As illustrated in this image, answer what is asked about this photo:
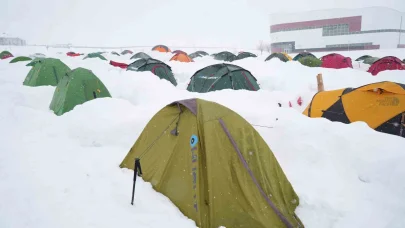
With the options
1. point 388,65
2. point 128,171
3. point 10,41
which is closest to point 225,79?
point 128,171

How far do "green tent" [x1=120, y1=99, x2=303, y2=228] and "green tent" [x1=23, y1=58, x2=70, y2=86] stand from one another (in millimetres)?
9840

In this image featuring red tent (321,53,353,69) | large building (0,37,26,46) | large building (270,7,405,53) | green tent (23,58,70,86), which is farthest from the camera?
large building (0,37,26,46)

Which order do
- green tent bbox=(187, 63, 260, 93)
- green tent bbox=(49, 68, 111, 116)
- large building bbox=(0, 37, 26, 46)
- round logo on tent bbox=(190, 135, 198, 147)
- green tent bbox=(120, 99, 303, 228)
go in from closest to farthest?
green tent bbox=(120, 99, 303, 228) → round logo on tent bbox=(190, 135, 198, 147) → green tent bbox=(49, 68, 111, 116) → green tent bbox=(187, 63, 260, 93) → large building bbox=(0, 37, 26, 46)

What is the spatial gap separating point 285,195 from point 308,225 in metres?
0.48

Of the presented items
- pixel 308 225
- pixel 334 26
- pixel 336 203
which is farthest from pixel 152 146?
pixel 334 26

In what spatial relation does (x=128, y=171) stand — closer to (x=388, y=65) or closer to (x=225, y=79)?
(x=225, y=79)

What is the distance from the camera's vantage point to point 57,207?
3.14 meters

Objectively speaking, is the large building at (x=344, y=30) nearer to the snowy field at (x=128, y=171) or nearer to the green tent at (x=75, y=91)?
the snowy field at (x=128, y=171)

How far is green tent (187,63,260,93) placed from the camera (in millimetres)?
10852

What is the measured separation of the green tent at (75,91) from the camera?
25.6 feet

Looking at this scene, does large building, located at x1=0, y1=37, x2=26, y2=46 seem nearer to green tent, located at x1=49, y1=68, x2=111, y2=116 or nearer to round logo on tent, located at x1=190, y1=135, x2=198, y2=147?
green tent, located at x1=49, y1=68, x2=111, y2=116

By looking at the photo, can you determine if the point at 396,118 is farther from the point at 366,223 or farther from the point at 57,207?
the point at 57,207

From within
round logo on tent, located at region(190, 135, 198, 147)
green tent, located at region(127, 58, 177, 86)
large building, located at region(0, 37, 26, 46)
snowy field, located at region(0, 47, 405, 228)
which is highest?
large building, located at region(0, 37, 26, 46)

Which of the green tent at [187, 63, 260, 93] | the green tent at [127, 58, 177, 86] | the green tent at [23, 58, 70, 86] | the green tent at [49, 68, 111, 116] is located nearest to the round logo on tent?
the green tent at [49, 68, 111, 116]
